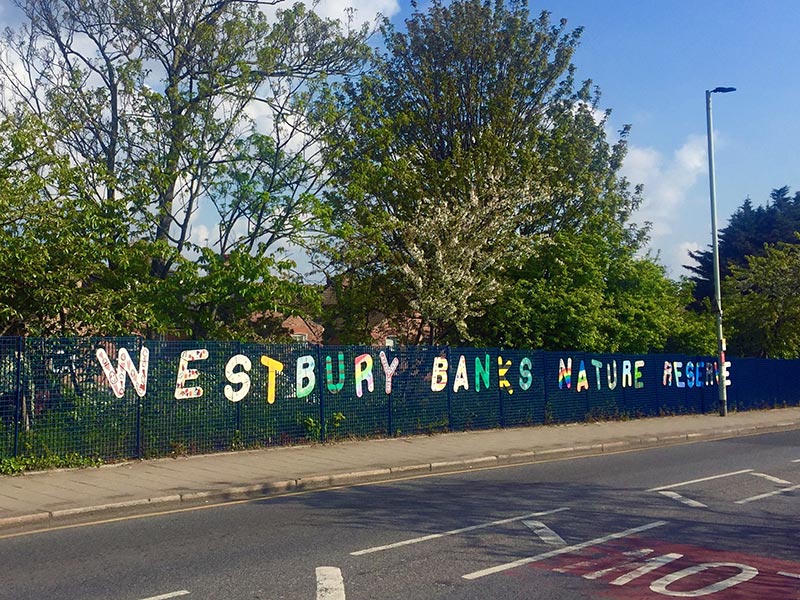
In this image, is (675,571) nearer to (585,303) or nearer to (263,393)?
(263,393)

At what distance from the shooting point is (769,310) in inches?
1384

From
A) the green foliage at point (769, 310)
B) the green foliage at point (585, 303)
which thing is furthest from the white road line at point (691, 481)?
the green foliage at point (769, 310)

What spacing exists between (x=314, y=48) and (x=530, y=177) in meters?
8.02

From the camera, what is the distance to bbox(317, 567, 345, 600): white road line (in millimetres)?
6250

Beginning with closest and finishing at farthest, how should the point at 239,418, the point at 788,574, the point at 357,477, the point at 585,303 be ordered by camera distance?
the point at 788,574
the point at 357,477
the point at 239,418
the point at 585,303

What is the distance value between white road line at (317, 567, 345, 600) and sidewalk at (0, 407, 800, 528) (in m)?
3.97

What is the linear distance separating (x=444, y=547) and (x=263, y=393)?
7992mm

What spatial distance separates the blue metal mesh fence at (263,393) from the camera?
492 inches

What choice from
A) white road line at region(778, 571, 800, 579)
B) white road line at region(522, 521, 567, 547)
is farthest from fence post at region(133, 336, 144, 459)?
white road line at region(778, 571, 800, 579)

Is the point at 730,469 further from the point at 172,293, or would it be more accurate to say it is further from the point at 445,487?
the point at 172,293

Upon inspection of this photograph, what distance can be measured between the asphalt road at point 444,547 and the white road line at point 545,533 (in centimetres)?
2

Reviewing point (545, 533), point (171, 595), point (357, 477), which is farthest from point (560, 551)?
point (357, 477)

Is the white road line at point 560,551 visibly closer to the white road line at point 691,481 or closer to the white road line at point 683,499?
the white road line at point 683,499

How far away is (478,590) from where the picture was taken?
6.48 metres
